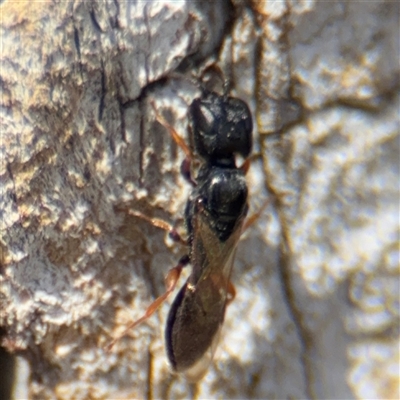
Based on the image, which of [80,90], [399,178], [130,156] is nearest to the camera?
[399,178]

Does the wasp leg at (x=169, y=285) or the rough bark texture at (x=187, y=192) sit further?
the wasp leg at (x=169, y=285)

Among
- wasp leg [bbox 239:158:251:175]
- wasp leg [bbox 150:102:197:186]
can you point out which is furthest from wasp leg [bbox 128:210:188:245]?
wasp leg [bbox 239:158:251:175]

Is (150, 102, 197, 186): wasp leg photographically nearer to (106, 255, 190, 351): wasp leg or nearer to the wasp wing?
the wasp wing

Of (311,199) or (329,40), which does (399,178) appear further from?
(329,40)

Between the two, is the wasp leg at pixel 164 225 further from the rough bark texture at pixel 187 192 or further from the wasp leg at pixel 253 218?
the wasp leg at pixel 253 218

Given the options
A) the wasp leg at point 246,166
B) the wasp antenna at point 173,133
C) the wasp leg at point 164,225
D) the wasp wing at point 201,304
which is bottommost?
the wasp wing at point 201,304

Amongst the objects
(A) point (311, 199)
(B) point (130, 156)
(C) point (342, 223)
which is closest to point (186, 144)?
(B) point (130, 156)

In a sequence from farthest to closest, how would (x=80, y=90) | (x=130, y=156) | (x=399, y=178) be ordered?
(x=130, y=156), (x=80, y=90), (x=399, y=178)

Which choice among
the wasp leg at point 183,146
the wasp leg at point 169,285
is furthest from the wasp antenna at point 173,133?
the wasp leg at point 169,285
